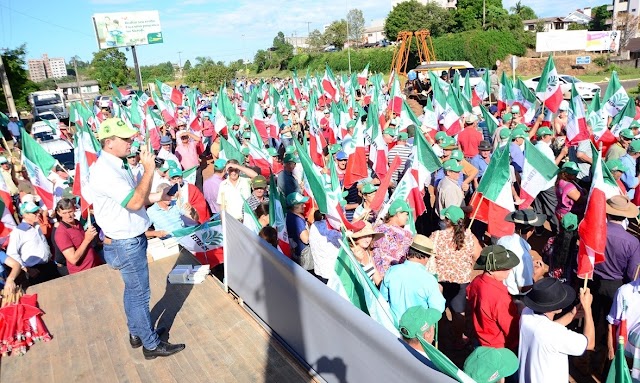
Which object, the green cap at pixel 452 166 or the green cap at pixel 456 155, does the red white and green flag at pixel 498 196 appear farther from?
the green cap at pixel 456 155

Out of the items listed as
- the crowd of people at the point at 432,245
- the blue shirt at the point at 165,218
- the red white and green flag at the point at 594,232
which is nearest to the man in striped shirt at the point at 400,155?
the crowd of people at the point at 432,245

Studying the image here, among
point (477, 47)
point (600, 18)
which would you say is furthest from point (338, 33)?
point (600, 18)

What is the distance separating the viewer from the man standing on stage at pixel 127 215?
3.33 m

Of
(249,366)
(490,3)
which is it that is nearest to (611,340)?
(249,366)

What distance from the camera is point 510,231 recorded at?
5.21 m

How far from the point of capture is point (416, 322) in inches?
113

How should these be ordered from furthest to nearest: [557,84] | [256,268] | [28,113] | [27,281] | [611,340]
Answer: [28,113], [557,84], [27,281], [256,268], [611,340]

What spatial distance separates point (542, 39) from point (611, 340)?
46.0 meters

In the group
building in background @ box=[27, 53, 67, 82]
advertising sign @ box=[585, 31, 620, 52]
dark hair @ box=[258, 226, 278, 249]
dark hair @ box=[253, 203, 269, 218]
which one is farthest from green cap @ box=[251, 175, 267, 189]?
building in background @ box=[27, 53, 67, 82]

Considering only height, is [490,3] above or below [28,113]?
above

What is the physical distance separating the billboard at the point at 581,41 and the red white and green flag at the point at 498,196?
43291 mm

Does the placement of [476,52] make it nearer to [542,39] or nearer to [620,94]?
[542,39]

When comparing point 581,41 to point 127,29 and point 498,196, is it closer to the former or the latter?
point 127,29

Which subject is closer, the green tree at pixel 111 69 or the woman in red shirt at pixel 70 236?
the woman in red shirt at pixel 70 236
